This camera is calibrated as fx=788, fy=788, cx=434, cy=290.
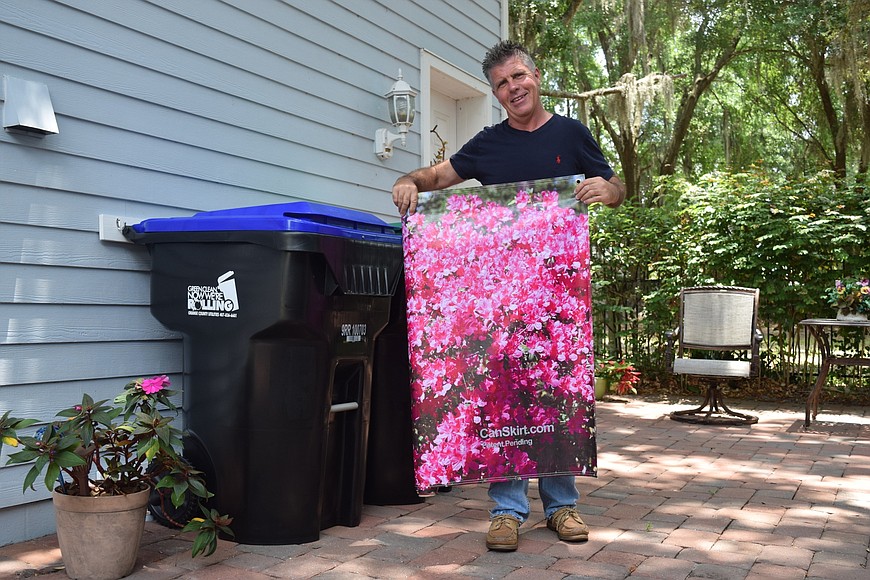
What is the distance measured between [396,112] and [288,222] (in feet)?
7.64

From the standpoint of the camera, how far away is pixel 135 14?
3154mm

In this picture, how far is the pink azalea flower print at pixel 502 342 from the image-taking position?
267cm

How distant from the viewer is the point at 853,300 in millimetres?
5602

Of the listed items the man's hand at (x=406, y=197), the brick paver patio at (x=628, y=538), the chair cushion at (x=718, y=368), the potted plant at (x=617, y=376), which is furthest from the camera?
the potted plant at (x=617, y=376)

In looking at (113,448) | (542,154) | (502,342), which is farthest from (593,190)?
(113,448)

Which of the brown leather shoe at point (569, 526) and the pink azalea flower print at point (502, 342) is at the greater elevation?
the pink azalea flower print at point (502, 342)

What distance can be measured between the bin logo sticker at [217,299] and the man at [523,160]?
0.64 meters

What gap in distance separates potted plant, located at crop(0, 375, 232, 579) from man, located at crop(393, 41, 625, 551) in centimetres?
100

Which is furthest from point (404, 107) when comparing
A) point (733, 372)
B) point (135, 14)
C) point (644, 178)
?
point (644, 178)


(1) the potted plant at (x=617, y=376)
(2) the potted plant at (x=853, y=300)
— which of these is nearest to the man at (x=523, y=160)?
(2) the potted plant at (x=853, y=300)

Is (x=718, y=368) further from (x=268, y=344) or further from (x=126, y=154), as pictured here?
(x=126, y=154)

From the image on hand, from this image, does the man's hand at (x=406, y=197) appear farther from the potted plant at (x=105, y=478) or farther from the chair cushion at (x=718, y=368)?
the chair cushion at (x=718, y=368)

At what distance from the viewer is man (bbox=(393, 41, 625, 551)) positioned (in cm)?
275

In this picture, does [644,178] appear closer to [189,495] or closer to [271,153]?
[271,153]
